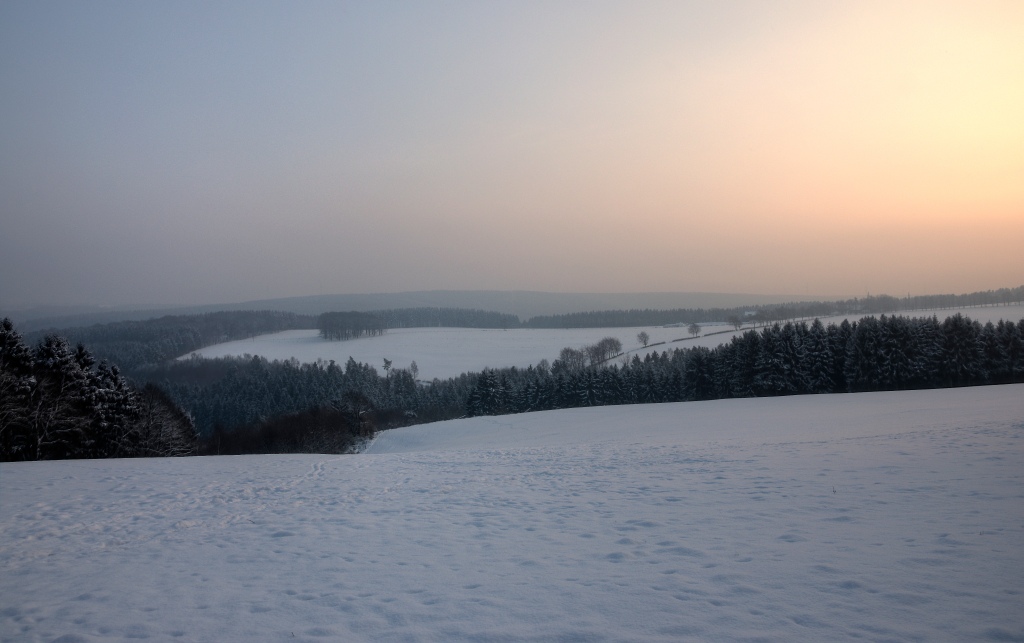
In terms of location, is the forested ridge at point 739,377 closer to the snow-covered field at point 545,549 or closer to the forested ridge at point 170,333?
the forested ridge at point 170,333

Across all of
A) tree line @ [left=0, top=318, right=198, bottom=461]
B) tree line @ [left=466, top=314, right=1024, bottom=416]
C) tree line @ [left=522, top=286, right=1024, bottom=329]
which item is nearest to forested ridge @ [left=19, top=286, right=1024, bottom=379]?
tree line @ [left=522, top=286, right=1024, bottom=329]

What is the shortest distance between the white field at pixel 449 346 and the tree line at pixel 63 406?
233 ft

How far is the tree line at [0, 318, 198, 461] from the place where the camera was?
24.5 m

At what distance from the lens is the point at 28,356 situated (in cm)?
2578

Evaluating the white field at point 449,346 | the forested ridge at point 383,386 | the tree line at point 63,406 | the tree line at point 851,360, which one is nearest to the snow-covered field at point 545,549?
the tree line at point 63,406

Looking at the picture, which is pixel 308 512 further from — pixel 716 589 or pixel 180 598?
pixel 716 589

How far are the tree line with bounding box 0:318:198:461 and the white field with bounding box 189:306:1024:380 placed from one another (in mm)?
70946

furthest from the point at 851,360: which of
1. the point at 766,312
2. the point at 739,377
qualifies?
the point at 766,312

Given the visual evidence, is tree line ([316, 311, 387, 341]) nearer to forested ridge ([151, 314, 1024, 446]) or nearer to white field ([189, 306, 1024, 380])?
white field ([189, 306, 1024, 380])

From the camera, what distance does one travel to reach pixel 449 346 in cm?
13625

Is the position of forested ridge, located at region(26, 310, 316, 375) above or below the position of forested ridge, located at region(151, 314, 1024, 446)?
above

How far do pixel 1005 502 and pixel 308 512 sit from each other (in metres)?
11.7

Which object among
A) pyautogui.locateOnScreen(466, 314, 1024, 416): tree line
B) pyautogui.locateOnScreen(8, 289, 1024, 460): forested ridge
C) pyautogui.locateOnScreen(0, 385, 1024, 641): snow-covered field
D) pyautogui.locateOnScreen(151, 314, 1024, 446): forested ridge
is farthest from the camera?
pyautogui.locateOnScreen(151, 314, 1024, 446): forested ridge

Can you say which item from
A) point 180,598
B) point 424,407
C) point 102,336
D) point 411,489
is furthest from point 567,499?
point 102,336
